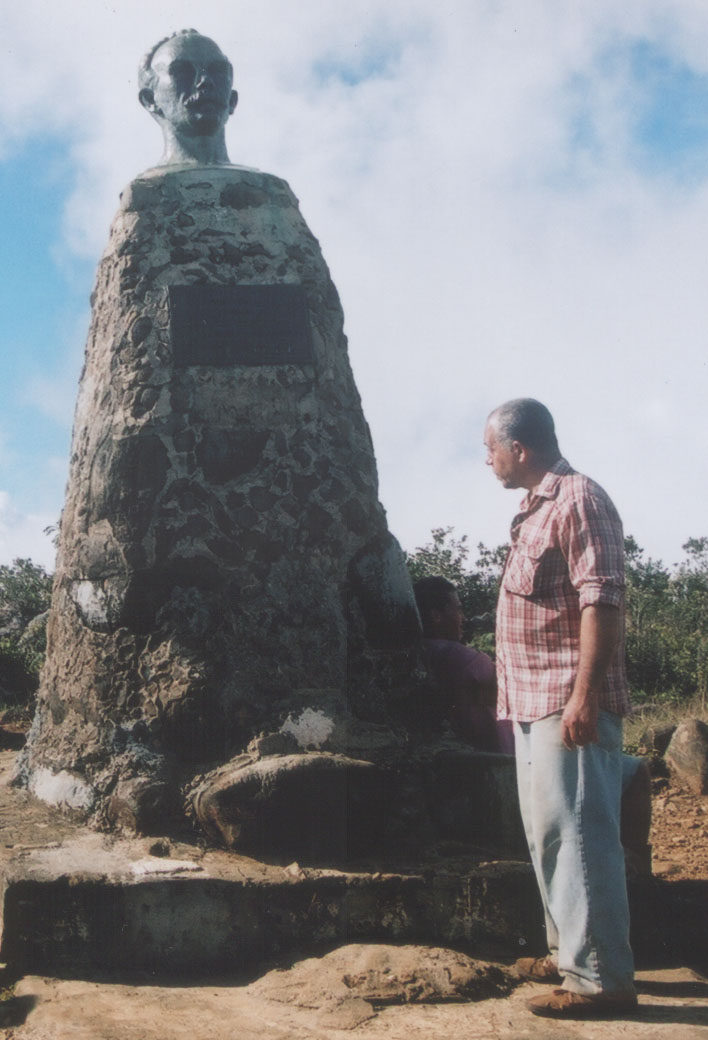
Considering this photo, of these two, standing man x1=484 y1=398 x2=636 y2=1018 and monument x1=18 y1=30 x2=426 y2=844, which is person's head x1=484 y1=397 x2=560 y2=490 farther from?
monument x1=18 y1=30 x2=426 y2=844

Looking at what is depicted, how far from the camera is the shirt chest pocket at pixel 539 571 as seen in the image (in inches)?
122

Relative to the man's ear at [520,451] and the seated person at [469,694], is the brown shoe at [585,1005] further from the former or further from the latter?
the man's ear at [520,451]

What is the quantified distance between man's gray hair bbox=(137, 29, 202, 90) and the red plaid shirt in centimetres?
335

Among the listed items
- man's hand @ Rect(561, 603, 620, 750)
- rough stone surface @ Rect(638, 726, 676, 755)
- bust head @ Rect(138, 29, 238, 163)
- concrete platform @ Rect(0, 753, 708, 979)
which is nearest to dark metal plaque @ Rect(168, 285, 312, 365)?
bust head @ Rect(138, 29, 238, 163)

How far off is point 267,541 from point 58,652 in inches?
43.3

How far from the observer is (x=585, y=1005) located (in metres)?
2.97

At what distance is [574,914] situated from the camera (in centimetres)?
297

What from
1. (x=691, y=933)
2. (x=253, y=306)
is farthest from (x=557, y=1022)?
(x=253, y=306)

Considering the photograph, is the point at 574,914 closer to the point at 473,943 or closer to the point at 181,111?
the point at 473,943

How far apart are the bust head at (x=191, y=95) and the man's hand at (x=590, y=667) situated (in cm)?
328

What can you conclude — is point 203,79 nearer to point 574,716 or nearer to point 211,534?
point 211,534

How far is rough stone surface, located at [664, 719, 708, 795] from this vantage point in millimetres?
7781

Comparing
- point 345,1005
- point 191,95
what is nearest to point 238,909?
point 345,1005

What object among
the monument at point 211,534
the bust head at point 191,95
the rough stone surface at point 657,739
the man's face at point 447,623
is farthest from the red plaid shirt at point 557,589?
the rough stone surface at point 657,739
